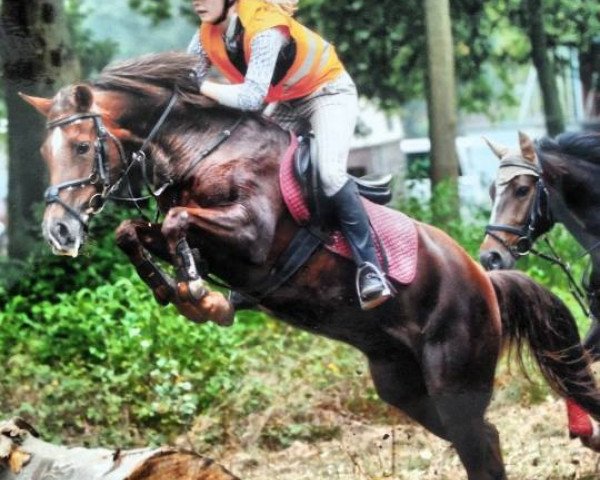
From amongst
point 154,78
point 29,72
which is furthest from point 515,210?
point 29,72

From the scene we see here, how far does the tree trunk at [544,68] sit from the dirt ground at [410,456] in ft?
5.41

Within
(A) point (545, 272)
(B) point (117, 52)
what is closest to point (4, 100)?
(B) point (117, 52)

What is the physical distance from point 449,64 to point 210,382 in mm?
2253

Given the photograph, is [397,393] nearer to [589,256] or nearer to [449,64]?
[589,256]

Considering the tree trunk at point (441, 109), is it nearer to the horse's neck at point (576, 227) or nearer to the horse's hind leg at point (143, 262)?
the horse's neck at point (576, 227)

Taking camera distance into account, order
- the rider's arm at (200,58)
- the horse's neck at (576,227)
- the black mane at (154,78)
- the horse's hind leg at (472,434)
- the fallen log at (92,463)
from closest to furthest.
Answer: the fallen log at (92,463) → the black mane at (154,78) → the rider's arm at (200,58) → the horse's hind leg at (472,434) → the horse's neck at (576,227)

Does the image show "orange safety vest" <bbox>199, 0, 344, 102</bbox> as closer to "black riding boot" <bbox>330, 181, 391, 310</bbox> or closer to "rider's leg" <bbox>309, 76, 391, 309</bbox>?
"rider's leg" <bbox>309, 76, 391, 309</bbox>

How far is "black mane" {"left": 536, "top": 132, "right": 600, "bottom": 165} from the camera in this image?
255 inches

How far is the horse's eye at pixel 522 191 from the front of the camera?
6234mm

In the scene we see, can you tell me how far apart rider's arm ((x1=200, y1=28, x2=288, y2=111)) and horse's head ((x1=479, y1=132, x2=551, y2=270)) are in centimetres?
144

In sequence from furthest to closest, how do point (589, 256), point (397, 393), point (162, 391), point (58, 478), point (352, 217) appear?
point (162, 391) → point (589, 256) → point (397, 393) → point (352, 217) → point (58, 478)

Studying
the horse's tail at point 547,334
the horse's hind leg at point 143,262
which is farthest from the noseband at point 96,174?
the horse's tail at point 547,334

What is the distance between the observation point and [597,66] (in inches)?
294

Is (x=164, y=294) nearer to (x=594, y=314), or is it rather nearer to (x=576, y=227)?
(x=576, y=227)
